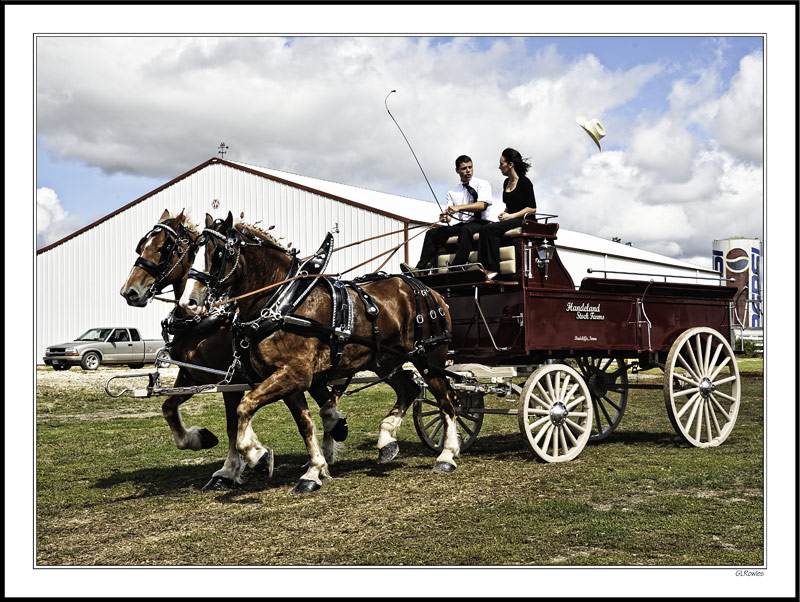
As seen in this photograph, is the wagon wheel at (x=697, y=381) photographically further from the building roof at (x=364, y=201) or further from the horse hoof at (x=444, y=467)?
the building roof at (x=364, y=201)

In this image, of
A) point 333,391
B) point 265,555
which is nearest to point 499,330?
point 333,391

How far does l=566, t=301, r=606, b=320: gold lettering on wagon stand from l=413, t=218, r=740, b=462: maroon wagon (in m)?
0.01

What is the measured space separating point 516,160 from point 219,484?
4.90m

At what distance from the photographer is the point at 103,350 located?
99.1 ft

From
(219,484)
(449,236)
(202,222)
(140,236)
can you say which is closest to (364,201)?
(202,222)

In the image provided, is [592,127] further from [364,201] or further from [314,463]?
[364,201]

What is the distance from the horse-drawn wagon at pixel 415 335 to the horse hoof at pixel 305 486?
0.01m

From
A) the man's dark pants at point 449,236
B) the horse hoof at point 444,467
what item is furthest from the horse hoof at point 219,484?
the man's dark pants at point 449,236

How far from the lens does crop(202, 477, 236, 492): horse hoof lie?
25.6 ft

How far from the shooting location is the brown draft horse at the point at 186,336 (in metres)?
7.36

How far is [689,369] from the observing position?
393 inches

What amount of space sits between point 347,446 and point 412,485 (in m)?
3.30

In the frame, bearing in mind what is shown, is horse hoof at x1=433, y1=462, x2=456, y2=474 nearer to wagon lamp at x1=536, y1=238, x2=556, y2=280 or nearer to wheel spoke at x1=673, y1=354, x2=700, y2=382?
wagon lamp at x1=536, y1=238, x2=556, y2=280
